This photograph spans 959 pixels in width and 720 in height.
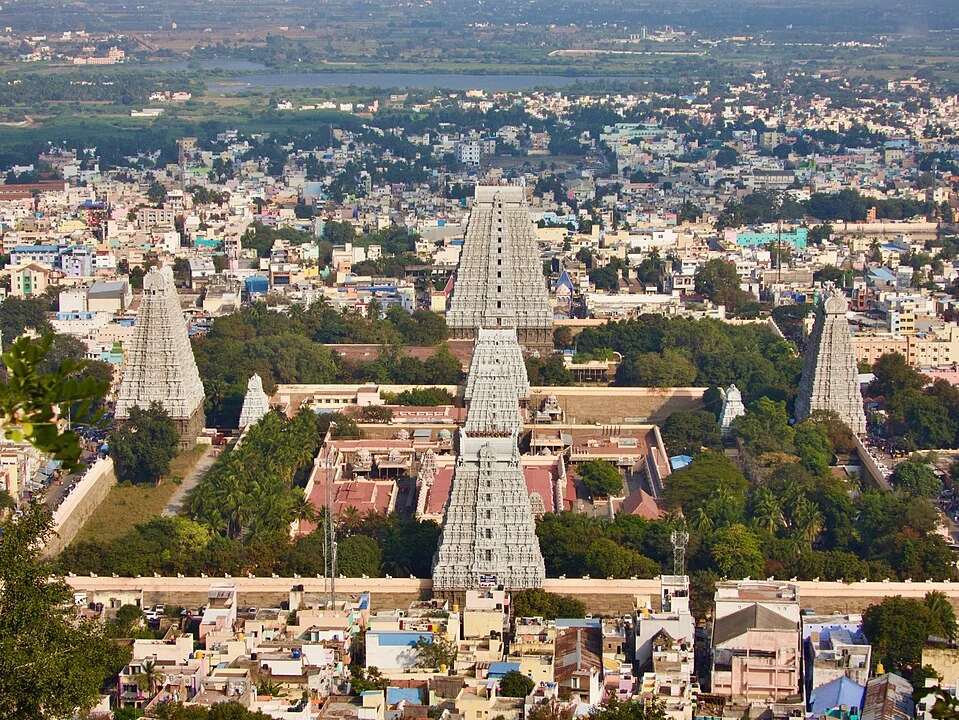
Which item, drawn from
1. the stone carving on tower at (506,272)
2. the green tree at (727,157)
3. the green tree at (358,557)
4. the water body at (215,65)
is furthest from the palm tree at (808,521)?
the water body at (215,65)

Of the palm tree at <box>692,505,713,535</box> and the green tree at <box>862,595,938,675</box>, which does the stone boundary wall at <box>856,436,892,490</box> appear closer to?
the palm tree at <box>692,505,713,535</box>

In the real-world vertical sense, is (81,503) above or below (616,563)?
below

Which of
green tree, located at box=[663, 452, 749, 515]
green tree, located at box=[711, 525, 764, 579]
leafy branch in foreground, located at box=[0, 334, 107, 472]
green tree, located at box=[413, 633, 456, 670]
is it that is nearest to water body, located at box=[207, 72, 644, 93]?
green tree, located at box=[663, 452, 749, 515]

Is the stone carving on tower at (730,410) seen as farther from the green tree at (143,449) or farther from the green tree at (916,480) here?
the green tree at (143,449)

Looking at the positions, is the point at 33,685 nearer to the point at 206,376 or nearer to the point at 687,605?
the point at 687,605

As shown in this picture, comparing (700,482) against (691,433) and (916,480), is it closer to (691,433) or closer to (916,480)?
(916,480)

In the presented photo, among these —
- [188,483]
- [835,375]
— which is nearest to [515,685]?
[188,483]

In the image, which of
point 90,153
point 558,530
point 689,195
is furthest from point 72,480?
point 90,153
